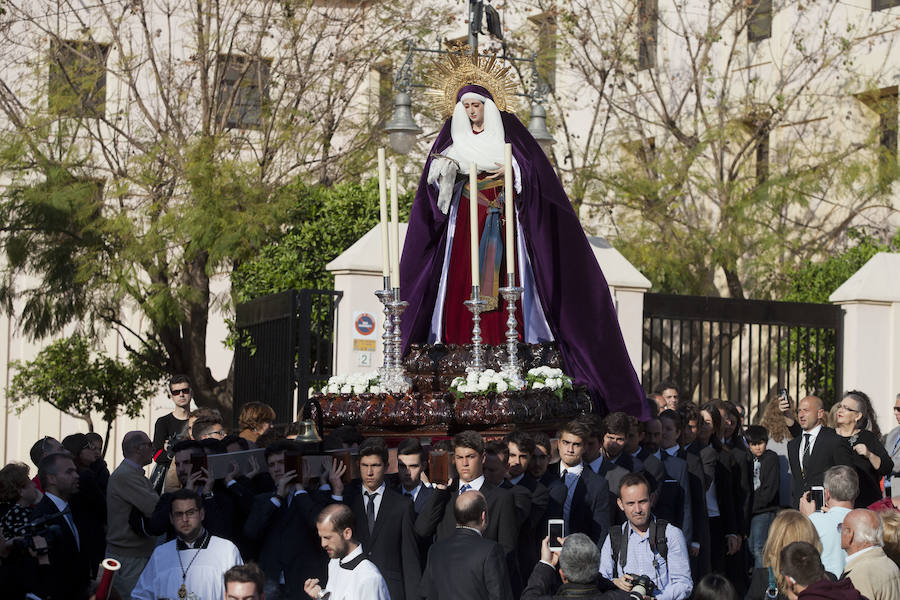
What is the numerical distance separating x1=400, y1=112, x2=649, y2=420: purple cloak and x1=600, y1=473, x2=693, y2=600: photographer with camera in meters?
3.13

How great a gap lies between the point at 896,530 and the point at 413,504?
2.31 metres

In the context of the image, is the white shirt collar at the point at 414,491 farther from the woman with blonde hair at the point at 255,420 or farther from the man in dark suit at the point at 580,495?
the woman with blonde hair at the point at 255,420

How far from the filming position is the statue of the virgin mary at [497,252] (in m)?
9.43

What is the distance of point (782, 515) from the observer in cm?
602

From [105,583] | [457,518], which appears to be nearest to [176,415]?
[105,583]

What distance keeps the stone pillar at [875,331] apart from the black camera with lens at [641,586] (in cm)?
820

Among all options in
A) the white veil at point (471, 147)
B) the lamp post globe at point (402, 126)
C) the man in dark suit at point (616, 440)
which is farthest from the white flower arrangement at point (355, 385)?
the lamp post globe at point (402, 126)

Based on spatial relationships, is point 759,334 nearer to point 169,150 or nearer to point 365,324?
point 365,324

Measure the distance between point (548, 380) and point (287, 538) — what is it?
231 centimetres

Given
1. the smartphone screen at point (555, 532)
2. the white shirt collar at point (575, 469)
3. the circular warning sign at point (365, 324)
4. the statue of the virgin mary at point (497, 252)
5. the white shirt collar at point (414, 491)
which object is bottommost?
the white shirt collar at point (414, 491)

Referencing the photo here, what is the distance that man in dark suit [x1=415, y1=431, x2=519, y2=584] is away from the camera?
6.71 m

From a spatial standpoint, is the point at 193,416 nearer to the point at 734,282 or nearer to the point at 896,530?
the point at 896,530

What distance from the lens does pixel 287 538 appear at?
273 inches

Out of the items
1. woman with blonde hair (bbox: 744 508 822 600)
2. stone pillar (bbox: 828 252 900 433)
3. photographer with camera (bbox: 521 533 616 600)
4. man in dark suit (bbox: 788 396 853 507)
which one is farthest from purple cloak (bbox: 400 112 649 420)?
stone pillar (bbox: 828 252 900 433)
